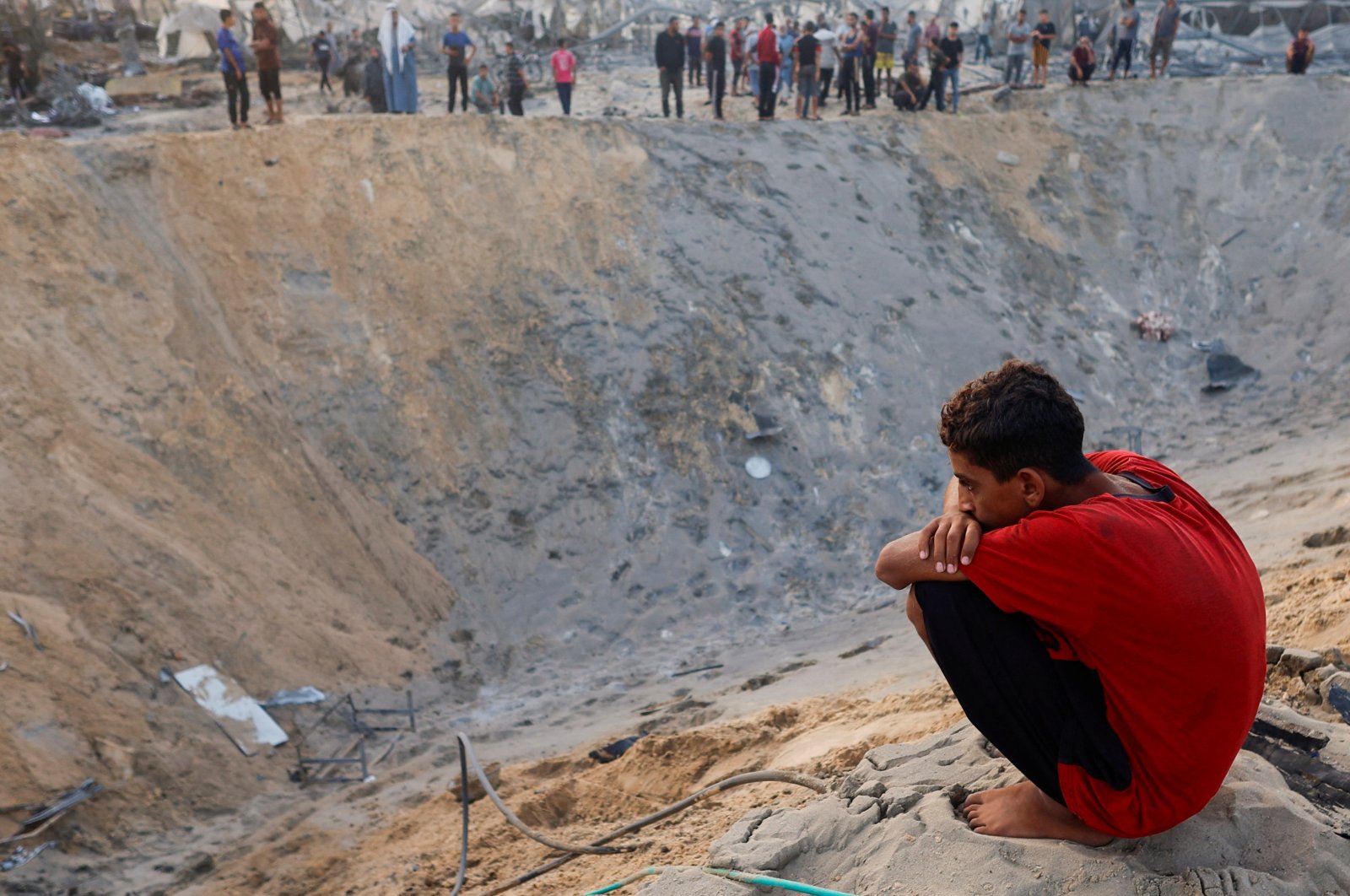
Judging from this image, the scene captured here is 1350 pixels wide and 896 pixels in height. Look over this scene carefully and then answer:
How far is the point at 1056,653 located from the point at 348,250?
324 inches

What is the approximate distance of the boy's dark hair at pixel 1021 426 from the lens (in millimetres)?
2365

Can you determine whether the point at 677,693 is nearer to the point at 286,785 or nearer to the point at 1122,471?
the point at 286,785

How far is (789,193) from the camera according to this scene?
11.3 meters

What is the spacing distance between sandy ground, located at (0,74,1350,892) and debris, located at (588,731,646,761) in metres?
0.16

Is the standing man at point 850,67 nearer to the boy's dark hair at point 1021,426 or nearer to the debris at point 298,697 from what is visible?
the debris at point 298,697

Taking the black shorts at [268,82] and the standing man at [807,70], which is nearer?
the black shorts at [268,82]

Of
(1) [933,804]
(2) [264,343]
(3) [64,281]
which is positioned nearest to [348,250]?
(2) [264,343]

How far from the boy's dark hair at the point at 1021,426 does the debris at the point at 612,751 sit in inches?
132

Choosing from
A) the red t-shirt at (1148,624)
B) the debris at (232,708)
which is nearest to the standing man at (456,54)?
the debris at (232,708)

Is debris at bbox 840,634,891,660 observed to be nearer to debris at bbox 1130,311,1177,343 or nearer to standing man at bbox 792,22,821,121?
debris at bbox 1130,311,1177,343

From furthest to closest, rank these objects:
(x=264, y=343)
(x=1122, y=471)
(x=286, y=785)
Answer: (x=264, y=343)
(x=286, y=785)
(x=1122, y=471)

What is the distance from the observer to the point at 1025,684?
2.42 metres

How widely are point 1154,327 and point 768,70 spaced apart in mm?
5760

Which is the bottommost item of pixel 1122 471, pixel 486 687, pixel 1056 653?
pixel 486 687
